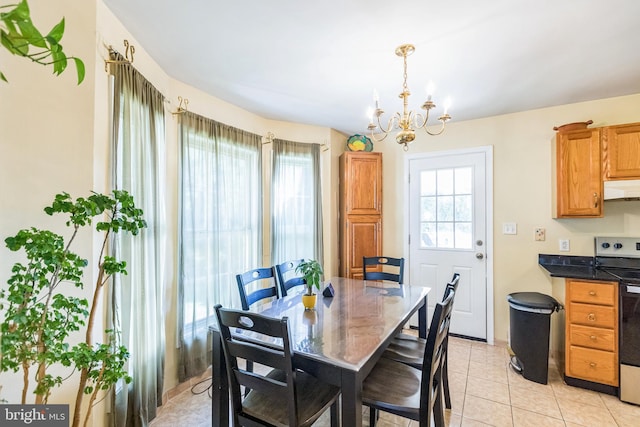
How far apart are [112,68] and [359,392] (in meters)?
2.07

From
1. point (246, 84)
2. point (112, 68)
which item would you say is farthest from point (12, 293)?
point (246, 84)

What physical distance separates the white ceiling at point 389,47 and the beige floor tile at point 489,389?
2480 mm

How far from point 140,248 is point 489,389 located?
2770mm

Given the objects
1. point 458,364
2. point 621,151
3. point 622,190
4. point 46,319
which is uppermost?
point 621,151

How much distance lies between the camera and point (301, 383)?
1.50m

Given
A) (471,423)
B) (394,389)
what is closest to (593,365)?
(471,423)

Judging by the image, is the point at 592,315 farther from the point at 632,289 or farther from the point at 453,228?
the point at 453,228

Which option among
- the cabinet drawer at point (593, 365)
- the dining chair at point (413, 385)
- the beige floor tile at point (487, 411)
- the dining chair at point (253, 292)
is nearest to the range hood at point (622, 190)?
the cabinet drawer at point (593, 365)

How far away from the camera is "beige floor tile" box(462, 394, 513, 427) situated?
1.92 meters

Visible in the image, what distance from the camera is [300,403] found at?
1.36 meters

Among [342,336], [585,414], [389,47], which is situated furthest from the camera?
[585,414]

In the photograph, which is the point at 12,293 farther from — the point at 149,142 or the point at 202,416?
the point at 202,416

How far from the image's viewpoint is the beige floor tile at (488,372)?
2436 mm

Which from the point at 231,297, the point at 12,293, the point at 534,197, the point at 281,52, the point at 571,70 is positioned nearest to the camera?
the point at 12,293
